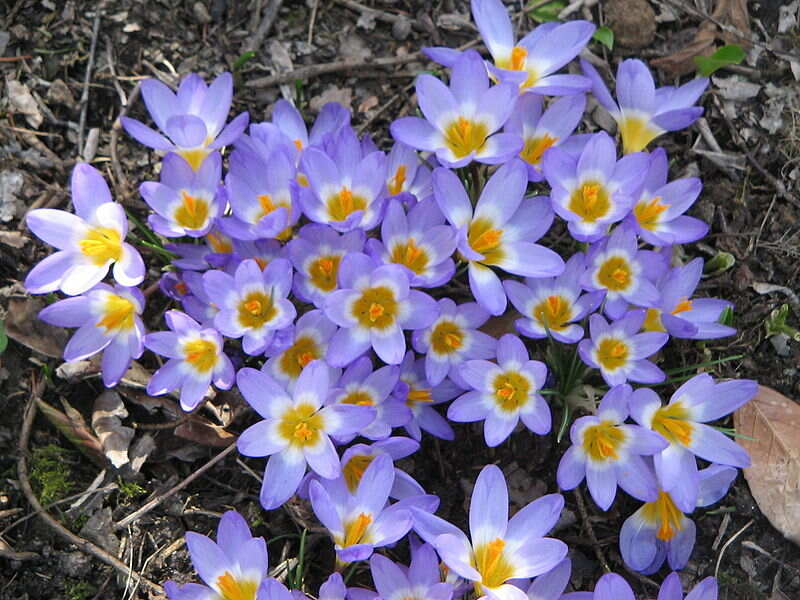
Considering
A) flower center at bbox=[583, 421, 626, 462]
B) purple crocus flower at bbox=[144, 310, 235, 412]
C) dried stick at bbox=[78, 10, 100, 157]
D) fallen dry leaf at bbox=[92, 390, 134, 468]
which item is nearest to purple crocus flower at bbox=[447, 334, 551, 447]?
flower center at bbox=[583, 421, 626, 462]

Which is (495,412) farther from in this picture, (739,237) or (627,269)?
(739,237)

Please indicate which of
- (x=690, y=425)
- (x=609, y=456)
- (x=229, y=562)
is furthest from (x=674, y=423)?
(x=229, y=562)

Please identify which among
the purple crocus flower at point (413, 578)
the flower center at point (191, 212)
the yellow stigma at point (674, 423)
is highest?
the flower center at point (191, 212)

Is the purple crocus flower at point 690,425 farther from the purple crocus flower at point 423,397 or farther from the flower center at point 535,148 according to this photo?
the flower center at point 535,148

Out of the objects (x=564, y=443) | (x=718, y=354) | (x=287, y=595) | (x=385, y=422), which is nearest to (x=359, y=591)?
(x=287, y=595)

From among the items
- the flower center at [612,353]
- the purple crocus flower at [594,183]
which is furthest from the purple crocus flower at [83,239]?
the flower center at [612,353]

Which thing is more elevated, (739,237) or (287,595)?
(739,237)

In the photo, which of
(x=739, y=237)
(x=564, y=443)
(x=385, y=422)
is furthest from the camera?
(x=739, y=237)
